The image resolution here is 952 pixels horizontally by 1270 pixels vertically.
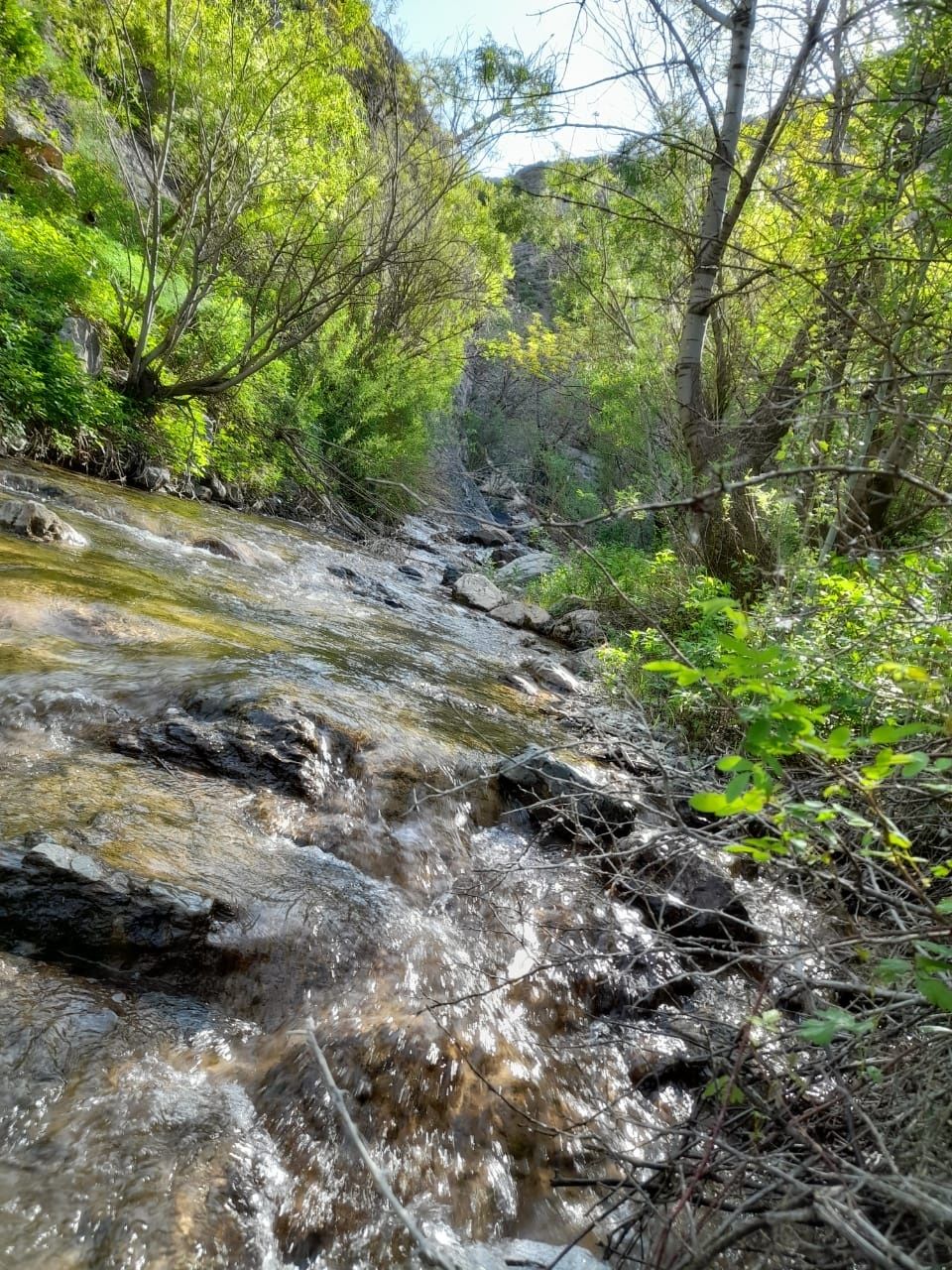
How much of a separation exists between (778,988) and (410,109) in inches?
484

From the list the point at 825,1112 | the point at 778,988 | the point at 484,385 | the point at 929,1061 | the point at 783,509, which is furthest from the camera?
the point at 484,385

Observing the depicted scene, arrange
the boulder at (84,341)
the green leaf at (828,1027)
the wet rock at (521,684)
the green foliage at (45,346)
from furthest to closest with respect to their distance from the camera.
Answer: the boulder at (84,341) < the green foliage at (45,346) < the wet rock at (521,684) < the green leaf at (828,1027)

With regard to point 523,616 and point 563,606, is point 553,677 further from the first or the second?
point 563,606

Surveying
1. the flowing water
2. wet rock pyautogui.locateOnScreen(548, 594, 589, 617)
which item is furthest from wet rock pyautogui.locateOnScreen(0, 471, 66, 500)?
wet rock pyautogui.locateOnScreen(548, 594, 589, 617)

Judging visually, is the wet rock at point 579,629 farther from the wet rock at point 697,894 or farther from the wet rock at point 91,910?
the wet rock at point 91,910

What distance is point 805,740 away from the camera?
39.7 inches

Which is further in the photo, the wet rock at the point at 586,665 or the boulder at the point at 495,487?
the boulder at the point at 495,487

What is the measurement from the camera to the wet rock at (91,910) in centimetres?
200

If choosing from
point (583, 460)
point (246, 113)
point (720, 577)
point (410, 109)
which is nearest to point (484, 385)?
point (583, 460)

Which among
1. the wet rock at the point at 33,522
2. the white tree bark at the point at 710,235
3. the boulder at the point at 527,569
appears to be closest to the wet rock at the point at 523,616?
the boulder at the point at 527,569

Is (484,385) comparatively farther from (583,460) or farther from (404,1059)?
(404,1059)

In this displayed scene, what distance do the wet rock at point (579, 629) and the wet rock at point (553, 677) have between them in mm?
1658

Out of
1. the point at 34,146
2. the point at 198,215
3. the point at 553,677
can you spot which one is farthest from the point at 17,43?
the point at 553,677

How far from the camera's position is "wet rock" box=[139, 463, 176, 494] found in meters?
8.09
